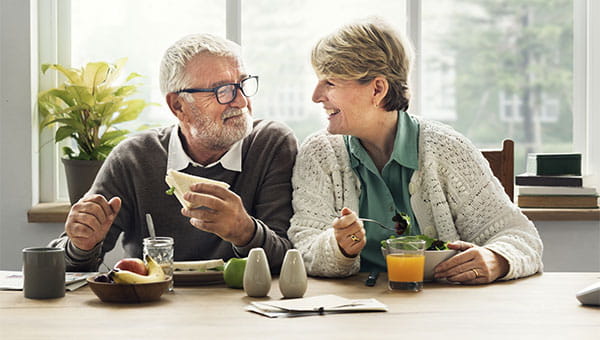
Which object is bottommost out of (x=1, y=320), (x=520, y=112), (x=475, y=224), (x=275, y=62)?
(x=1, y=320)

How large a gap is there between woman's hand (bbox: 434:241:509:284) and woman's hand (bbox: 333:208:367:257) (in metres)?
0.22

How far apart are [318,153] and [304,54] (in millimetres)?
1231

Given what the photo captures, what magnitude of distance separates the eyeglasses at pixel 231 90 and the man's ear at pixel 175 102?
0.03 metres

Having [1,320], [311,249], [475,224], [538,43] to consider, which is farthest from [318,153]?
[538,43]

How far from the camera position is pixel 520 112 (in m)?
3.60

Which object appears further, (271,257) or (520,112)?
(520,112)

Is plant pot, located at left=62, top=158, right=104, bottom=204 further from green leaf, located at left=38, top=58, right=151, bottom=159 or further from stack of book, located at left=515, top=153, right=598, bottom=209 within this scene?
stack of book, located at left=515, top=153, right=598, bottom=209

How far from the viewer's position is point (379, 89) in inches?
93.8

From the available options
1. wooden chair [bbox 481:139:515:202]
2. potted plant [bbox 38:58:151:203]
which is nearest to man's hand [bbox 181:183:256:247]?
wooden chair [bbox 481:139:515:202]

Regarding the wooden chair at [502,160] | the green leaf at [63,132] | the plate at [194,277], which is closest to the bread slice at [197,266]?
the plate at [194,277]

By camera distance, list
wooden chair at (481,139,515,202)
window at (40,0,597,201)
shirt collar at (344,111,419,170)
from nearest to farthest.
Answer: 1. shirt collar at (344,111,419,170)
2. wooden chair at (481,139,515,202)
3. window at (40,0,597,201)

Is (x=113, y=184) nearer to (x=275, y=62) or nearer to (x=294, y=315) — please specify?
(x=294, y=315)

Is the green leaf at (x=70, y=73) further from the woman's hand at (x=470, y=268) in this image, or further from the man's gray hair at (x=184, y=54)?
the woman's hand at (x=470, y=268)

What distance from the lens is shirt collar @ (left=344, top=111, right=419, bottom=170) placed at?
2316 mm
